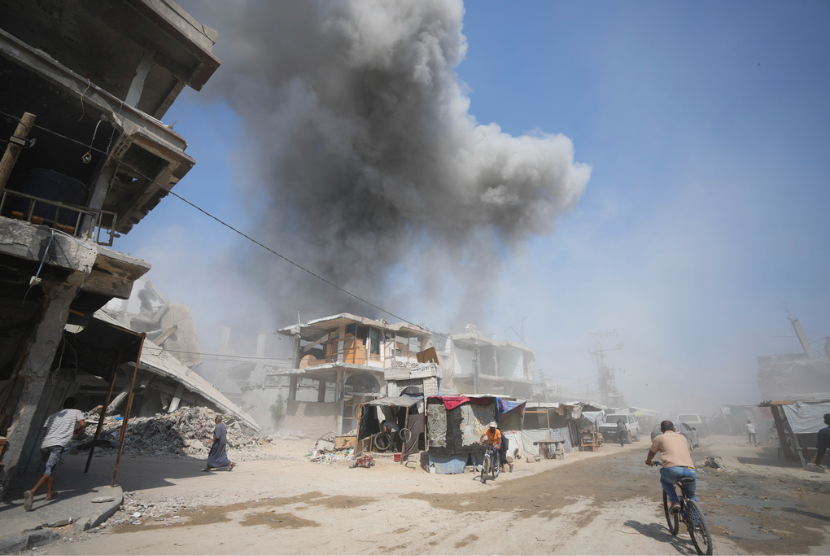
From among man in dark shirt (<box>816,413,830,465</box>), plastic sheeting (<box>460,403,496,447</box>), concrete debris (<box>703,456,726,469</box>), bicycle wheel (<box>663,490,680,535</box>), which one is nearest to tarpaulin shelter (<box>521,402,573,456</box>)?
plastic sheeting (<box>460,403,496,447</box>)

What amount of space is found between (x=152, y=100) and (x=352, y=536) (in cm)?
1081

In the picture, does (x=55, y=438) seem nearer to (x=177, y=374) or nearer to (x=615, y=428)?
(x=177, y=374)

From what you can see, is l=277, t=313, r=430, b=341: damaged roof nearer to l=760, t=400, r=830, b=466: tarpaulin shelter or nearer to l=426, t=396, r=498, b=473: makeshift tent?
l=426, t=396, r=498, b=473: makeshift tent

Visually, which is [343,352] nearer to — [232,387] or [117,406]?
[117,406]

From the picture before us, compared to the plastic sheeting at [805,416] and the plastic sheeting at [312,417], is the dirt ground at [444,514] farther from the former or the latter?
the plastic sheeting at [312,417]

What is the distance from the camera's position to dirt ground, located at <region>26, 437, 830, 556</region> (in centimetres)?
424

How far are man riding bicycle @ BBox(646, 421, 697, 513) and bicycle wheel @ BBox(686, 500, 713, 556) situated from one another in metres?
0.18

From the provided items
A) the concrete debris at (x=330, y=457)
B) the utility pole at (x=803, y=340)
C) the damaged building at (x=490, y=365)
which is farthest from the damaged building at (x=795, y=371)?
the concrete debris at (x=330, y=457)

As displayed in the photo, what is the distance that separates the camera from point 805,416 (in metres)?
11.8

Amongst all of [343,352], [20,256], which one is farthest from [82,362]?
[343,352]

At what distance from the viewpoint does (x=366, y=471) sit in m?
11.5

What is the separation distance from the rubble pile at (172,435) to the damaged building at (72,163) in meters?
5.26

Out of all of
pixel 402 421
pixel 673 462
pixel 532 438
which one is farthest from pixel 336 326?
pixel 673 462

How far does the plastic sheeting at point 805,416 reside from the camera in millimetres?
11555
